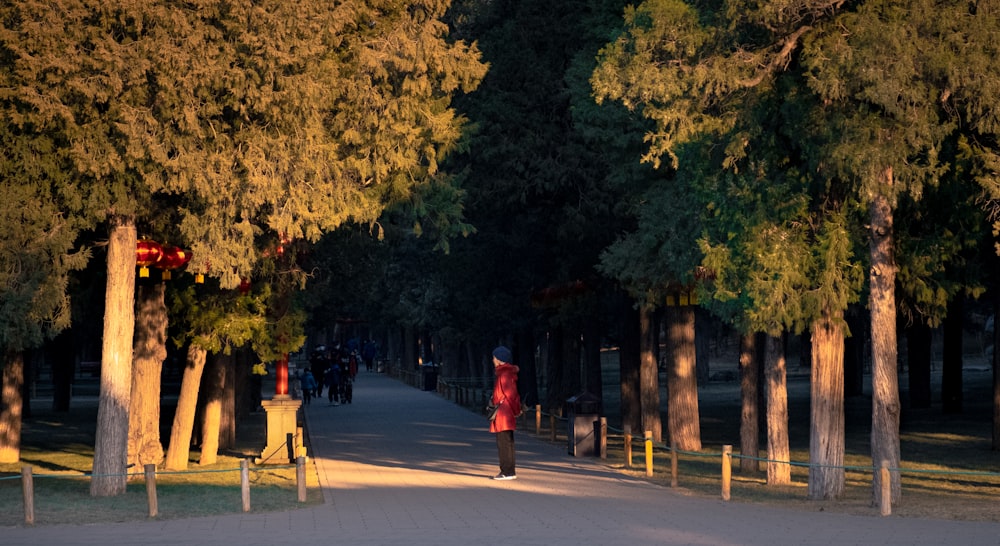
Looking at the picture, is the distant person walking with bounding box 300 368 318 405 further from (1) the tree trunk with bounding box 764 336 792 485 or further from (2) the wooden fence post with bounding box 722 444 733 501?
(2) the wooden fence post with bounding box 722 444 733 501

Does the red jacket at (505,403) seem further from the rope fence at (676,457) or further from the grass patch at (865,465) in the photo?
the grass patch at (865,465)

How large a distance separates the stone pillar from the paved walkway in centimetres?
256

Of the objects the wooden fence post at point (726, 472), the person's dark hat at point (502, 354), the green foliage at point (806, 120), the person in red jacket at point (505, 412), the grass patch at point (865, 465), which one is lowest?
the grass patch at point (865, 465)

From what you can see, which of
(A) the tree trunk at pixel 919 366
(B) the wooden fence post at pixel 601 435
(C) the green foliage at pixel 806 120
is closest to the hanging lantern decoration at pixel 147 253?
(C) the green foliage at pixel 806 120

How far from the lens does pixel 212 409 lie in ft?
95.0

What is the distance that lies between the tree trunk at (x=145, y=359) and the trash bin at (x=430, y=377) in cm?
4082

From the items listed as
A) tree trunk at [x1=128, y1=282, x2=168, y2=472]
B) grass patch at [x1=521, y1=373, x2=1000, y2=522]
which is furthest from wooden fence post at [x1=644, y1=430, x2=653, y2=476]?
tree trunk at [x1=128, y1=282, x2=168, y2=472]

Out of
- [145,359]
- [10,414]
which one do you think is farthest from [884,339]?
[10,414]

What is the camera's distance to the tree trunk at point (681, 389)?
96.3 feet

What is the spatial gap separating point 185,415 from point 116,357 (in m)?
6.00

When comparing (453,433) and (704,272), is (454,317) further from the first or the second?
(704,272)

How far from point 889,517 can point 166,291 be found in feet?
51.2

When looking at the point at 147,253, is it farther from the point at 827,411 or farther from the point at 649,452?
the point at 827,411

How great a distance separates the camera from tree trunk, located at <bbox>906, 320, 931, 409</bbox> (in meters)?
44.8
